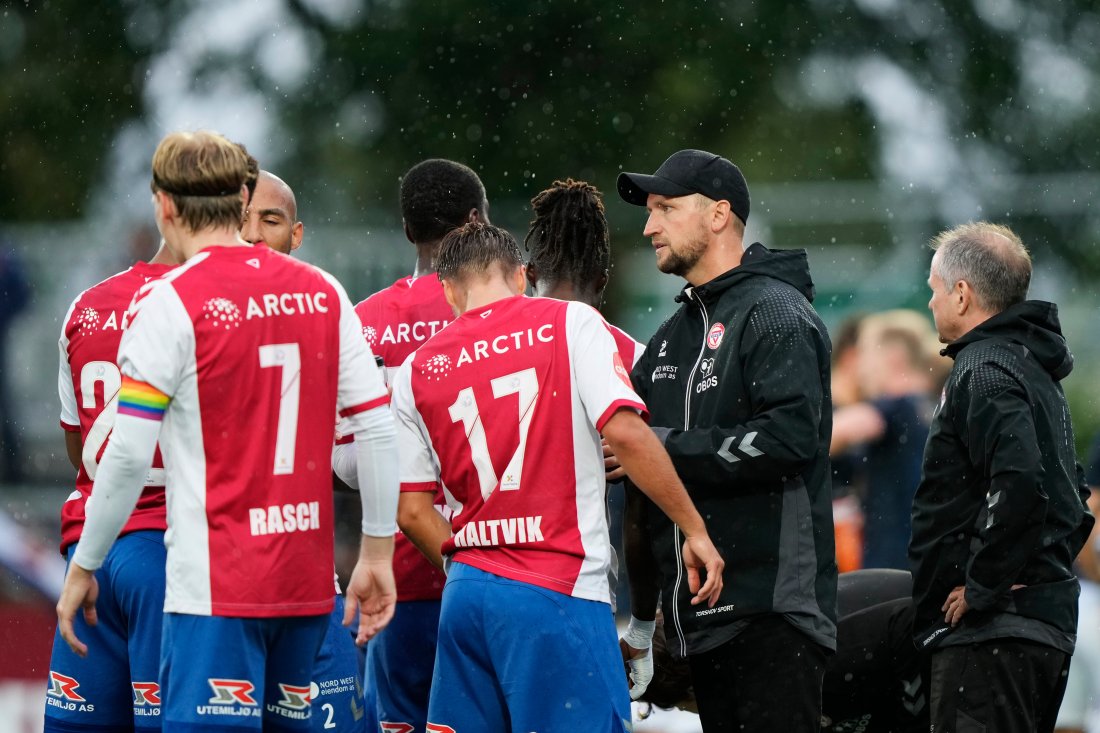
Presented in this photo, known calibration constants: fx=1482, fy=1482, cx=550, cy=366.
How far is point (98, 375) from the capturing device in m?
4.47

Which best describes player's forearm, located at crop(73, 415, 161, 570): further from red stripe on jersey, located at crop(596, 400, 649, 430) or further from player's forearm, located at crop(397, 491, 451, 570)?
red stripe on jersey, located at crop(596, 400, 649, 430)

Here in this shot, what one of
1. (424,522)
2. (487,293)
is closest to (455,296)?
(487,293)

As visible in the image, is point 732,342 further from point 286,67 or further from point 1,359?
point 286,67

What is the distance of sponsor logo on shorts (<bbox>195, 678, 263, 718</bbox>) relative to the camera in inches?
149

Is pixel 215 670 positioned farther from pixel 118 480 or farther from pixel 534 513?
pixel 534 513

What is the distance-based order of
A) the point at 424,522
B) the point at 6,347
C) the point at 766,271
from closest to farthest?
the point at 424,522, the point at 766,271, the point at 6,347

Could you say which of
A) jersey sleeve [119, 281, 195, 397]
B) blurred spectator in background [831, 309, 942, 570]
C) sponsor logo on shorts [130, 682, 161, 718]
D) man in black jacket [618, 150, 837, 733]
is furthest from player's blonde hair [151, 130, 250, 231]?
blurred spectator in background [831, 309, 942, 570]

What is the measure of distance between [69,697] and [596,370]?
1866 mm

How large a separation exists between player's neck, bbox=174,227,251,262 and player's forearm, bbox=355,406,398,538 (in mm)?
589

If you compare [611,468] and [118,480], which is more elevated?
[118,480]

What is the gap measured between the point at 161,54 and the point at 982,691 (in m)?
13.3

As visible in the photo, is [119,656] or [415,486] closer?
[119,656]

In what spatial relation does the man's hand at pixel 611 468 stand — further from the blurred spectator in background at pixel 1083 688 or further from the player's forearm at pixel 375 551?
the blurred spectator in background at pixel 1083 688

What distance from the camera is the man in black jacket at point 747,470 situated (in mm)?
4398
